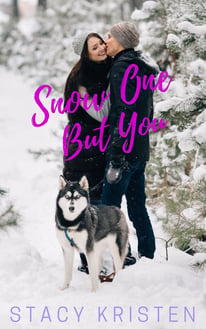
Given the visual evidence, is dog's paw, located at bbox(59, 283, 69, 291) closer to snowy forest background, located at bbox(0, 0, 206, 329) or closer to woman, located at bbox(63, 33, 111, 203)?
snowy forest background, located at bbox(0, 0, 206, 329)

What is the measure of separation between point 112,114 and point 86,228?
3.14ft

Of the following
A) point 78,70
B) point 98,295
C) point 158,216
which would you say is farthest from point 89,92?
point 158,216

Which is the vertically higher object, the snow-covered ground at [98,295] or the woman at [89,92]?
the woman at [89,92]

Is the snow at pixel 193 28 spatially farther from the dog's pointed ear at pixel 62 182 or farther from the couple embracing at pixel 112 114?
the dog's pointed ear at pixel 62 182

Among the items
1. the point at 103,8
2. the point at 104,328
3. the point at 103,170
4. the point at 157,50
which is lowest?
the point at 104,328

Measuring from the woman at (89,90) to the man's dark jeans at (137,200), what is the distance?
0.23 metres

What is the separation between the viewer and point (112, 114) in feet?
11.1

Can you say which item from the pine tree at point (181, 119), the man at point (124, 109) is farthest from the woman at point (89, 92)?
the pine tree at point (181, 119)

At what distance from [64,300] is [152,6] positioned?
4009 millimetres

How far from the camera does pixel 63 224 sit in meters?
3.31

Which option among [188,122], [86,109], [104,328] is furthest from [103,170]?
[104,328]

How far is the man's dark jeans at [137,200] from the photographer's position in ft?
11.8

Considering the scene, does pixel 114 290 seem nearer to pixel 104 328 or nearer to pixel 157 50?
pixel 104 328

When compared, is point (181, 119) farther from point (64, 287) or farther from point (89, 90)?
point (64, 287)
